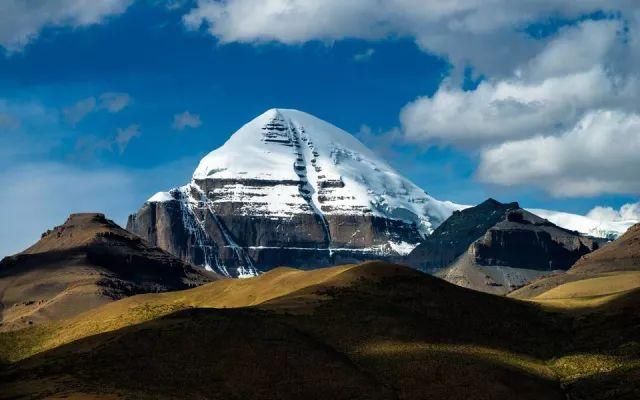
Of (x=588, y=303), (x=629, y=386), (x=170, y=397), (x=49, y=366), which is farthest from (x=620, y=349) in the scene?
(x=49, y=366)

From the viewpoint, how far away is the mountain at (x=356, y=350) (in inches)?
4178

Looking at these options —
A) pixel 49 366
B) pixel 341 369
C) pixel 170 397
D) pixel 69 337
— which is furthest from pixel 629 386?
pixel 69 337

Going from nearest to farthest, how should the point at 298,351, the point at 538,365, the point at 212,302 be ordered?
the point at 298,351 → the point at 538,365 → the point at 212,302

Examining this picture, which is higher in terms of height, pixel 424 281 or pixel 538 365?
pixel 424 281

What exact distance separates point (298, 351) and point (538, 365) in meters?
31.9

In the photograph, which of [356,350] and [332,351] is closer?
[332,351]

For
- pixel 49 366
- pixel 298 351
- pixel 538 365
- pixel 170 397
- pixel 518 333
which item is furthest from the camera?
pixel 518 333

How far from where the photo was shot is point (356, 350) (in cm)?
12506

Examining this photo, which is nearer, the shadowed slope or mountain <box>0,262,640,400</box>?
the shadowed slope

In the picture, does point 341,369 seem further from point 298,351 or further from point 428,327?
point 428,327

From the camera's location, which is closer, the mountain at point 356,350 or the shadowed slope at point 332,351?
the shadowed slope at point 332,351

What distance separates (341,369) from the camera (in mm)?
113312

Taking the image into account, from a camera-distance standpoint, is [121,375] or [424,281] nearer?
[121,375]

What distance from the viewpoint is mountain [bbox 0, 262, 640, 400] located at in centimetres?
10612
